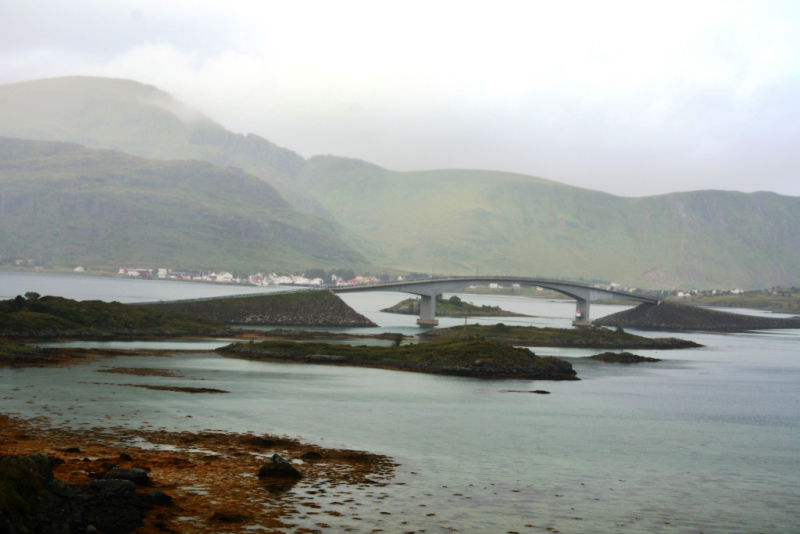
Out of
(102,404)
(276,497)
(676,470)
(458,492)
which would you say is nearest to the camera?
(276,497)

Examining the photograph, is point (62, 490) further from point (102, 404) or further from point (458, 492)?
point (102, 404)

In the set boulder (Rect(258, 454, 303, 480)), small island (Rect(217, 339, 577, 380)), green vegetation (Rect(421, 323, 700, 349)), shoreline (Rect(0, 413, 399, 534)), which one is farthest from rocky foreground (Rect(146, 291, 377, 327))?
boulder (Rect(258, 454, 303, 480))

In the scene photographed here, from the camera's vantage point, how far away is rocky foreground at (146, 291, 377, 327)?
111875 mm

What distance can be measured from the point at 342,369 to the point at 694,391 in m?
30.3

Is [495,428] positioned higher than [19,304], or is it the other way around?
[19,304]

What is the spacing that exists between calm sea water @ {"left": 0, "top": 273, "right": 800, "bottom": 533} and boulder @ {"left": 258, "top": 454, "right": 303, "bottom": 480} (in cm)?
368

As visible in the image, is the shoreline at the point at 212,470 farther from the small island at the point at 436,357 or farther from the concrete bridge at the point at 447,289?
the concrete bridge at the point at 447,289

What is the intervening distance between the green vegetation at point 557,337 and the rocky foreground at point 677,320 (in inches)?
1872

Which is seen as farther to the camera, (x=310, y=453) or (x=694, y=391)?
(x=694, y=391)

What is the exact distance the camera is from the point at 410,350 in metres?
78.0

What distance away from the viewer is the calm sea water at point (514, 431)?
26.1 m

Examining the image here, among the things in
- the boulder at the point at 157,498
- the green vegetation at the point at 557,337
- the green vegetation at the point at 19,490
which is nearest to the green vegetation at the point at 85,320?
the green vegetation at the point at 557,337

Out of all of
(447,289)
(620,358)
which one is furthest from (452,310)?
(620,358)

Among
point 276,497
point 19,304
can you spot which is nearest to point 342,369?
point 19,304
